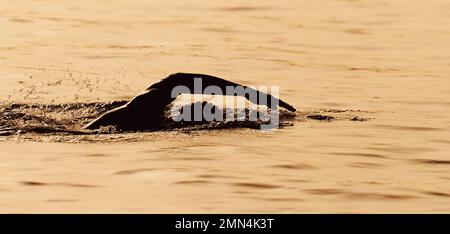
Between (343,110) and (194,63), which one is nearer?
(343,110)

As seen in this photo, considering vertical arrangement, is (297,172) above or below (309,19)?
below

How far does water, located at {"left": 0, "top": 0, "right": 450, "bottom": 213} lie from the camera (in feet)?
32.3

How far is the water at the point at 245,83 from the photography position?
32.3ft

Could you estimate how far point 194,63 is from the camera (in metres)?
16.7

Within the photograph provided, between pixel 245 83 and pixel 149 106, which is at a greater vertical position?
pixel 245 83

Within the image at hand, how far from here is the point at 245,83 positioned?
51.5 ft

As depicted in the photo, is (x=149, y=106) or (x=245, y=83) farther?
(x=245, y=83)

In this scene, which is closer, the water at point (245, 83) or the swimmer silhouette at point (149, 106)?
the water at point (245, 83)

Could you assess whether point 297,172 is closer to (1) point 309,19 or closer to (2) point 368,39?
(2) point 368,39

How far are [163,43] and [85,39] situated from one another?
97cm

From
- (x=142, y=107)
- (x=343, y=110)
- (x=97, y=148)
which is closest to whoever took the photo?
(x=97, y=148)

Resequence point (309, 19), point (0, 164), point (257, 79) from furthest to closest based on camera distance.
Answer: point (309, 19) < point (257, 79) < point (0, 164)

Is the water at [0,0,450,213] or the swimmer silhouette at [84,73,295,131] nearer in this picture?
the water at [0,0,450,213]

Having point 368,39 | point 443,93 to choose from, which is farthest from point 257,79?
point 368,39
